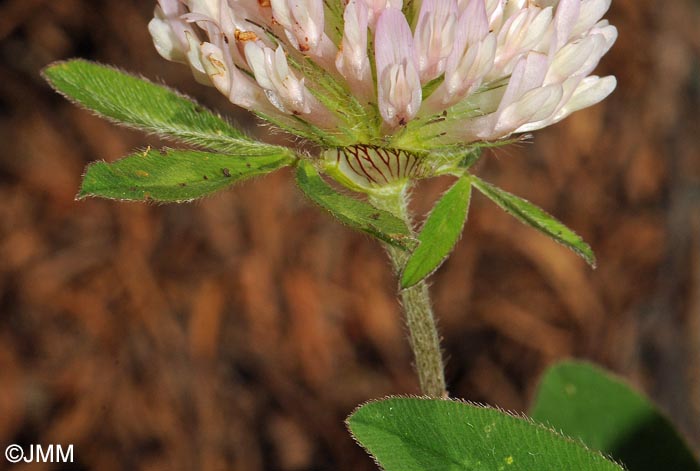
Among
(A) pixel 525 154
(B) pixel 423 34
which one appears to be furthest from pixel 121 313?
(B) pixel 423 34

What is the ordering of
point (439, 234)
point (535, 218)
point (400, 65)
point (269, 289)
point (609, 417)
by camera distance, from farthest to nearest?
point (269, 289) < point (609, 417) < point (535, 218) < point (439, 234) < point (400, 65)

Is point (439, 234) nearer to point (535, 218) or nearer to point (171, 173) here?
point (535, 218)

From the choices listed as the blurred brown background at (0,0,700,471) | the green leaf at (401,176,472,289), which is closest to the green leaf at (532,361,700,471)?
the green leaf at (401,176,472,289)

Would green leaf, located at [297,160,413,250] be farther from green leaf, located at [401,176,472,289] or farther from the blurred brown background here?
the blurred brown background

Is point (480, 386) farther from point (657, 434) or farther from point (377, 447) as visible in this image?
point (377, 447)

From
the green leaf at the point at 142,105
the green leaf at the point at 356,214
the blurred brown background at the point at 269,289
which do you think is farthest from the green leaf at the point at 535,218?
the blurred brown background at the point at 269,289

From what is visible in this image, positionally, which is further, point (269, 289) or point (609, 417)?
point (269, 289)

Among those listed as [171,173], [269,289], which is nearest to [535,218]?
[171,173]

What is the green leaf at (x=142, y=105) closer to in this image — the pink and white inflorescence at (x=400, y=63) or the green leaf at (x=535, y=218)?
the pink and white inflorescence at (x=400, y=63)
